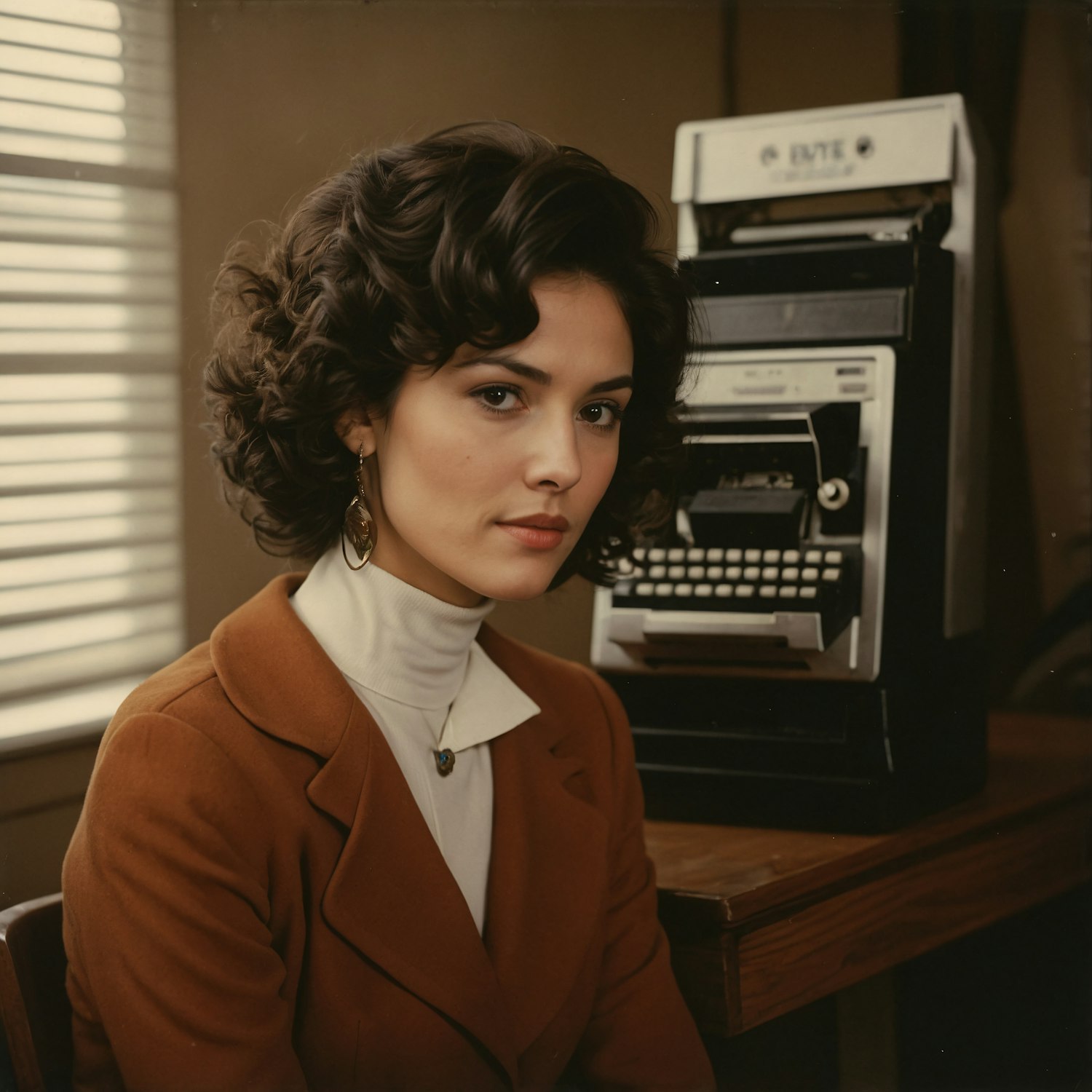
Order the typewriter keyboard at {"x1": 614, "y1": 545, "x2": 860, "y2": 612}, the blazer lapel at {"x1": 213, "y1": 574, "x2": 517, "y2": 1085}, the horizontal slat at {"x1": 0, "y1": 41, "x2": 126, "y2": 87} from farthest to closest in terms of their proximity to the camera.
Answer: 1. the typewriter keyboard at {"x1": 614, "y1": 545, "x2": 860, "y2": 612}
2. the horizontal slat at {"x1": 0, "y1": 41, "x2": 126, "y2": 87}
3. the blazer lapel at {"x1": 213, "y1": 574, "x2": 517, "y2": 1085}

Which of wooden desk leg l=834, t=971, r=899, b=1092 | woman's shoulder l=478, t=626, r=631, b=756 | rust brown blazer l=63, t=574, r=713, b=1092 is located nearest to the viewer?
rust brown blazer l=63, t=574, r=713, b=1092

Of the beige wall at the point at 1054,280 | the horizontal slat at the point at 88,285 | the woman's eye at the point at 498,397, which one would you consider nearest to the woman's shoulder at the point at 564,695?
the woman's eye at the point at 498,397

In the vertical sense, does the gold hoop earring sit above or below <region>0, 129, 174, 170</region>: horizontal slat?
below

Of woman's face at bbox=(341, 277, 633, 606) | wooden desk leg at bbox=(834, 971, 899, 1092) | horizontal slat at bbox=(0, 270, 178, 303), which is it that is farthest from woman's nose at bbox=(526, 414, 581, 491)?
wooden desk leg at bbox=(834, 971, 899, 1092)

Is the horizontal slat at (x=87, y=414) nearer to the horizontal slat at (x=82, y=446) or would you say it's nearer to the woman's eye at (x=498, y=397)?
the horizontal slat at (x=82, y=446)

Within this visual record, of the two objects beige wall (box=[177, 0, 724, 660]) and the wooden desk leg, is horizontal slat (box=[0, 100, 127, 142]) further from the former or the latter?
the wooden desk leg

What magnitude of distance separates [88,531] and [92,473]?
0.26 ft

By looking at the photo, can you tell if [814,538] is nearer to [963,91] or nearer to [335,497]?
[335,497]

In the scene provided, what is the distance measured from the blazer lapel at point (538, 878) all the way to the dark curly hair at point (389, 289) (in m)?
0.34

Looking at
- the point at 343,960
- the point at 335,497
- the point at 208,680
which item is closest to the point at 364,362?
the point at 335,497

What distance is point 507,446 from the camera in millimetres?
1212

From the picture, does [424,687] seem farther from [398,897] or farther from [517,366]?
[517,366]

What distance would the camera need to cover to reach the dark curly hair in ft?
3.91

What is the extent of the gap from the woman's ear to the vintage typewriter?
0.51 m
